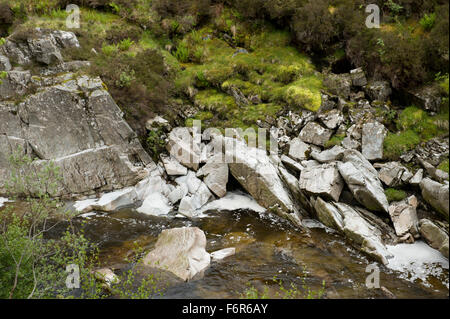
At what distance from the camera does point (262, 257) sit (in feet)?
30.9

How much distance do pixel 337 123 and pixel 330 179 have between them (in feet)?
12.4

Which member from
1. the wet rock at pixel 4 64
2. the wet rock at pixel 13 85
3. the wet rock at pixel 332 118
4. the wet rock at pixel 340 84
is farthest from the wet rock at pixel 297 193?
the wet rock at pixel 4 64

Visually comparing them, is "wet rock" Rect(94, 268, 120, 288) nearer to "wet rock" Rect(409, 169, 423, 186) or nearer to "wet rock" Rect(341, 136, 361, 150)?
"wet rock" Rect(341, 136, 361, 150)

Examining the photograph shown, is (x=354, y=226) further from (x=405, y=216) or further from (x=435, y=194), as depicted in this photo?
(x=435, y=194)

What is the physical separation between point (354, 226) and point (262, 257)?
11.3 feet

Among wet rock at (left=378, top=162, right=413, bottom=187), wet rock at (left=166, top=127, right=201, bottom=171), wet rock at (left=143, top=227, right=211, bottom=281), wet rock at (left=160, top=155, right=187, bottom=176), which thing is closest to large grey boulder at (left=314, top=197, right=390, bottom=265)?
wet rock at (left=378, top=162, right=413, bottom=187)

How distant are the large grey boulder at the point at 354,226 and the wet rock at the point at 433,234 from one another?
4.15ft

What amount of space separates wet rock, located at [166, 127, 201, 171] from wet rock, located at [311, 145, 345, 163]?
5727 millimetres

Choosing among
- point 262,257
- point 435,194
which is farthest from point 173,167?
point 435,194

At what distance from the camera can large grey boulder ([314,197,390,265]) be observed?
8.91 meters

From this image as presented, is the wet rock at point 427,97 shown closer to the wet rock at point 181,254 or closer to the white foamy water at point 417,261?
the white foamy water at point 417,261

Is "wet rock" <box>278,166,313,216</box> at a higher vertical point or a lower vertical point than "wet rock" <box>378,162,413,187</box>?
lower

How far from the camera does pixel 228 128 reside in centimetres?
1523

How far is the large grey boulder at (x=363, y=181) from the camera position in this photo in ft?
33.1
